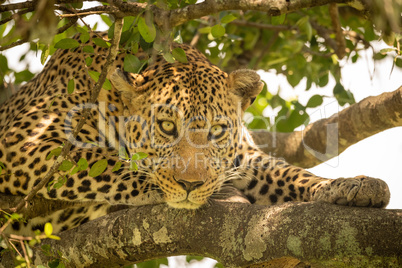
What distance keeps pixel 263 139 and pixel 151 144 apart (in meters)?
2.69

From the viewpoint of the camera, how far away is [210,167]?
5.24 meters

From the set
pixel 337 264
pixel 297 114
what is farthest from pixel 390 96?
pixel 337 264

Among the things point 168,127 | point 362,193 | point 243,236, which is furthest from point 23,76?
point 362,193

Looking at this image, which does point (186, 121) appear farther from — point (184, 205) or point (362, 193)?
point (362, 193)

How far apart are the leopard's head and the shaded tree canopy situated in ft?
1.77

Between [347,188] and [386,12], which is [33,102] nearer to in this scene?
[347,188]

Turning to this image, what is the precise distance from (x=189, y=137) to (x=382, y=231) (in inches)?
97.6

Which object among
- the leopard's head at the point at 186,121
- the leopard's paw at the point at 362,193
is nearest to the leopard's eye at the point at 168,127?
the leopard's head at the point at 186,121

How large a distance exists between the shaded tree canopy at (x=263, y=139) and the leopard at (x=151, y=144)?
0.40 m

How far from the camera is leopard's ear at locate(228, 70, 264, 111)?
19.4 ft

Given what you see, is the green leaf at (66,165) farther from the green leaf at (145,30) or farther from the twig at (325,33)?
the twig at (325,33)

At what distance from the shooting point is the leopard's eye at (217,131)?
5481 mm

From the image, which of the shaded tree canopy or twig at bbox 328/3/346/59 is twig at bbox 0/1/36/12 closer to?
the shaded tree canopy

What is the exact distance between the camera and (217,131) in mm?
5547
